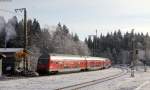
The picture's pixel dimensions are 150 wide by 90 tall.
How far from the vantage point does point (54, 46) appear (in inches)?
5315

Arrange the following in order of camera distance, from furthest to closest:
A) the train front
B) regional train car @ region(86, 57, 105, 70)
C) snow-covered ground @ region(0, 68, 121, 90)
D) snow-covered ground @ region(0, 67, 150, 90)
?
regional train car @ region(86, 57, 105, 70)
the train front
snow-covered ground @ region(0, 67, 150, 90)
snow-covered ground @ region(0, 68, 121, 90)

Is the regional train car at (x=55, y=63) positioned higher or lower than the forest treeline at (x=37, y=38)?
lower

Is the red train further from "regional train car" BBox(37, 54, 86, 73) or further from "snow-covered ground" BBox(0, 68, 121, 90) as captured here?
"snow-covered ground" BBox(0, 68, 121, 90)

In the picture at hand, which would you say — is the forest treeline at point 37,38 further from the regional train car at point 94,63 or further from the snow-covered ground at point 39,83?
the snow-covered ground at point 39,83

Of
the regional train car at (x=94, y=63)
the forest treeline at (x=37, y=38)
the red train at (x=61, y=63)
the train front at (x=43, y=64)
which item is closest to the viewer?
the train front at (x=43, y=64)

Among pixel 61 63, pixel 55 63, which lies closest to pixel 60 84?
pixel 55 63

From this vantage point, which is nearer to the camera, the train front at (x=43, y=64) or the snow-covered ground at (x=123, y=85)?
the snow-covered ground at (x=123, y=85)

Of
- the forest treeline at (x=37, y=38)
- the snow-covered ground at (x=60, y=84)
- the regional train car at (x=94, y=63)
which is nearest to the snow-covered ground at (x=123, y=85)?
the snow-covered ground at (x=60, y=84)

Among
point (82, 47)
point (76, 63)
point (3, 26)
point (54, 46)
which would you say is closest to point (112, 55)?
point (82, 47)

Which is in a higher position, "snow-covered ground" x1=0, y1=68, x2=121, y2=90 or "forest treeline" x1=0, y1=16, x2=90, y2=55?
"forest treeline" x1=0, y1=16, x2=90, y2=55

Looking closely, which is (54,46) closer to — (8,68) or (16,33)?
(16,33)

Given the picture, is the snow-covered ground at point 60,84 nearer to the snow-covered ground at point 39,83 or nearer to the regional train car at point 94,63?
the snow-covered ground at point 39,83

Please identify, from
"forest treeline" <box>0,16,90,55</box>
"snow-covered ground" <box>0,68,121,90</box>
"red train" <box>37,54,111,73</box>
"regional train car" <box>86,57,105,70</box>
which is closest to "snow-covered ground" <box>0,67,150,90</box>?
"snow-covered ground" <box>0,68,121,90</box>

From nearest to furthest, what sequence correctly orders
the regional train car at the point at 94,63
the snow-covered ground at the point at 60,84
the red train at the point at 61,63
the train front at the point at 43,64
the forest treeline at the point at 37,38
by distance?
the snow-covered ground at the point at 60,84
the train front at the point at 43,64
the red train at the point at 61,63
the regional train car at the point at 94,63
the forest treeline at the point at 37,38
